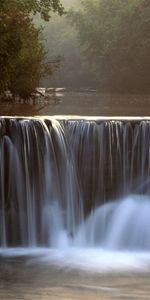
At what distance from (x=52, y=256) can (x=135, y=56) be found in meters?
41.2

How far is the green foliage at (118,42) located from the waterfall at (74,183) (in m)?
34.8

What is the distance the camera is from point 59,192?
1190 cm

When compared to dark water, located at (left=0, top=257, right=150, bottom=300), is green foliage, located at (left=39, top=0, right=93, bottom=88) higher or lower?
lower

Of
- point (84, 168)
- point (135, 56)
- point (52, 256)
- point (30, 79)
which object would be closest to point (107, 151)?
point (84, 168)

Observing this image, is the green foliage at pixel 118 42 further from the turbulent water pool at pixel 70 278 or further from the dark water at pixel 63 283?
the dark water at pixel 63 283

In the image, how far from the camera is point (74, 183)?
39.2 feet

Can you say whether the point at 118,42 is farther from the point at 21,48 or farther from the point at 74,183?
the point at 74,183

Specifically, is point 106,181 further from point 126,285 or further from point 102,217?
point 126,285

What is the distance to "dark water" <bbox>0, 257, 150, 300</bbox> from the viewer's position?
832 cm

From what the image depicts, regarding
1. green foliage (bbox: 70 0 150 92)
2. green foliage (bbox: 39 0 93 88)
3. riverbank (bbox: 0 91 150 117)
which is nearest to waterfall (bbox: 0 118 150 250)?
riverbank (bbox: 0 91 150 117)

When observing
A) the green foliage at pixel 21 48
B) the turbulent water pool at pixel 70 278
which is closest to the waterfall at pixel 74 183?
the turbulent water pool at pixel 70 278

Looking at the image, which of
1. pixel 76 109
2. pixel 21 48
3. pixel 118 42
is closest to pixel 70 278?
pixel 21 48

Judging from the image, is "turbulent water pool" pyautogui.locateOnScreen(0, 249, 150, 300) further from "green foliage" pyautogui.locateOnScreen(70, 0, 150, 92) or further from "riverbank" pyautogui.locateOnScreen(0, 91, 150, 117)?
"green foliage" pyautogui.locateOnScreen(70, 0, 150, 92)

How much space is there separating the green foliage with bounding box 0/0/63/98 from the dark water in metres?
9.28
